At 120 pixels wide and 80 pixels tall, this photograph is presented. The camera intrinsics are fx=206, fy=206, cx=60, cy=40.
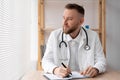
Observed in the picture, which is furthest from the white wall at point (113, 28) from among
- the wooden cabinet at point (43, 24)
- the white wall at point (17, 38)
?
the white wall at point (17, 38)

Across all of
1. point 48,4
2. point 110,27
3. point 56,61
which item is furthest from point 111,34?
point 56,61

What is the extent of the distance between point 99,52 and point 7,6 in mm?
1028

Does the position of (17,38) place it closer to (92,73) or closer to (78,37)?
(78,37)

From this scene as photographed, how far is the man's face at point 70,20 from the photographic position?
193cm

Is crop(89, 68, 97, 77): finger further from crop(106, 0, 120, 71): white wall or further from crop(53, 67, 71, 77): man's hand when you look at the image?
crop(106, 0, 120, 71): white wall

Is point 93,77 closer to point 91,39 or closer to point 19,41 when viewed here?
point 91,39

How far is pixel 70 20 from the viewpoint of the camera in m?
1.97

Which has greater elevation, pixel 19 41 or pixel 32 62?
pixel 19 41

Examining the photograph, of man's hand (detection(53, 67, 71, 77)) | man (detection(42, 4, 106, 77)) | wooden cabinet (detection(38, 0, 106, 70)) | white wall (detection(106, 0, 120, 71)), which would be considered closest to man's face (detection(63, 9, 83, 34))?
man (detection(42, 4, 106, 77))

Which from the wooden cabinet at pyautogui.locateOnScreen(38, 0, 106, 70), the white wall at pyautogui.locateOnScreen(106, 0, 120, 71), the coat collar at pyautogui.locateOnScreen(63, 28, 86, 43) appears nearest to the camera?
the coat collar at pyautogui.locateOnScreen(63, 28, 86, 43)

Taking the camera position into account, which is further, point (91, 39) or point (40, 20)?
point (40, 20)

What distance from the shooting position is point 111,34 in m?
3.26

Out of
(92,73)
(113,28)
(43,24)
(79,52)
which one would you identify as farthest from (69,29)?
(113,28)

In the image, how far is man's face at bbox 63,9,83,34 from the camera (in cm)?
193
